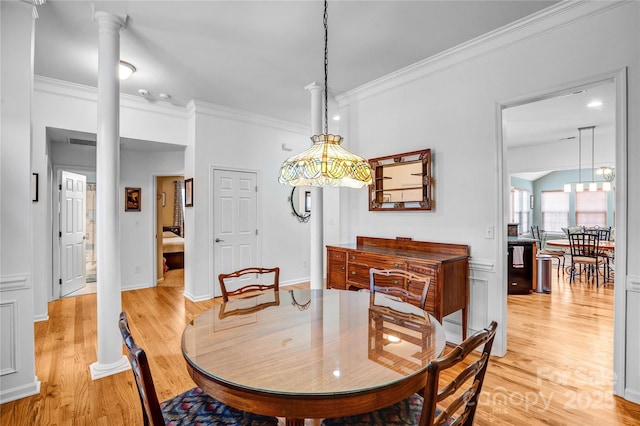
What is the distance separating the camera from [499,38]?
2783 millimetres

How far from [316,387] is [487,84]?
2.98 meters

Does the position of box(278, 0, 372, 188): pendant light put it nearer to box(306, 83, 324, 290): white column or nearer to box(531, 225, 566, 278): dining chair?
box(306, 83, 324, 290): white column

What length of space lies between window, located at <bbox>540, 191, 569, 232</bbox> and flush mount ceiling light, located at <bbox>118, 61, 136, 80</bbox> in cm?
1102

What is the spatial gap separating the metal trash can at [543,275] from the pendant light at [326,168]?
4507mm

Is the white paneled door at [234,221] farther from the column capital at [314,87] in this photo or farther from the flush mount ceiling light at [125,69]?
the column capital at [314,87]

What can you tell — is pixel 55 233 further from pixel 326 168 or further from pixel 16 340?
pixel 326 168

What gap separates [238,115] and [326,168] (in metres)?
3.71

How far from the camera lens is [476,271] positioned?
2.98 m

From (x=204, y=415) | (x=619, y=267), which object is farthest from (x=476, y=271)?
(x=204, y=415)

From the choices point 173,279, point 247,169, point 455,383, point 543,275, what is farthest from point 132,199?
point 543,275

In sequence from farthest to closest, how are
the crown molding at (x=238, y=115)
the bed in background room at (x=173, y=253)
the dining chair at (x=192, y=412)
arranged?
the bed in background room at (x=173, y=253) → the crown molding at (x=238, y=115) → the dining chair at (x=192, y=412)

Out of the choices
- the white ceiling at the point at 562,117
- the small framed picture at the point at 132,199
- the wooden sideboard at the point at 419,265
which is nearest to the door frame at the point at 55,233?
the small framed picture at the point at 132,199

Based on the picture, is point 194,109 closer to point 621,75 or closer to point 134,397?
point 134,397

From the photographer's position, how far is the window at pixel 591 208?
8727mm
